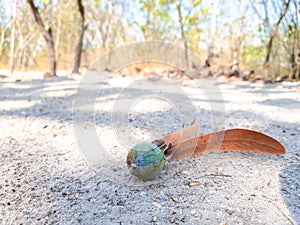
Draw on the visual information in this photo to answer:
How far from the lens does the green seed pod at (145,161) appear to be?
2.90 ft

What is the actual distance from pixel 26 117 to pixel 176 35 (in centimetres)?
418

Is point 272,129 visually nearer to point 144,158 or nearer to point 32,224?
point 144,158

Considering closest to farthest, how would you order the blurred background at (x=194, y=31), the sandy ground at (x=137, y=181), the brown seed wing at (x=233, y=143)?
the sandy ground at (x=137, y=181) < the brown seed wing at (x=233, y=143) < the blurred background at (x=194, y=31)

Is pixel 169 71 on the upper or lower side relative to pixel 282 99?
upper

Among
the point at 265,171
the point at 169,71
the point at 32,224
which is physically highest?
the point at 169,71

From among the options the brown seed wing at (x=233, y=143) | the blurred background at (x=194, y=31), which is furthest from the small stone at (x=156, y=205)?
the blurred background at (x=194, y=31)

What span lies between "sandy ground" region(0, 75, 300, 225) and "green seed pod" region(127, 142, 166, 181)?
0.15ft

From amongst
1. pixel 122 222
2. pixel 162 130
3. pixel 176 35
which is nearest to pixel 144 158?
pixel 122 222

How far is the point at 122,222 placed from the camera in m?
0.76

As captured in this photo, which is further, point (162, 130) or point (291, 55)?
point (291, 55)

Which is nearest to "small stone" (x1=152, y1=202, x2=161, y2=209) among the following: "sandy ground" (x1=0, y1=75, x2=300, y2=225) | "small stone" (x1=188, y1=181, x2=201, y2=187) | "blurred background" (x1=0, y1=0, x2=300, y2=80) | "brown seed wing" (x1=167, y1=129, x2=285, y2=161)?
"sandy ground" (x1=0, y1=75, x2=300, y2=225)

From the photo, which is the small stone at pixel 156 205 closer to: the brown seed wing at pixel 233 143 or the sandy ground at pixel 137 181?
the sandy ground at pixel 137 181

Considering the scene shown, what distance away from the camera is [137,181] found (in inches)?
37.1

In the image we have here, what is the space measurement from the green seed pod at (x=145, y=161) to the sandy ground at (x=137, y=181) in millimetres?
45
